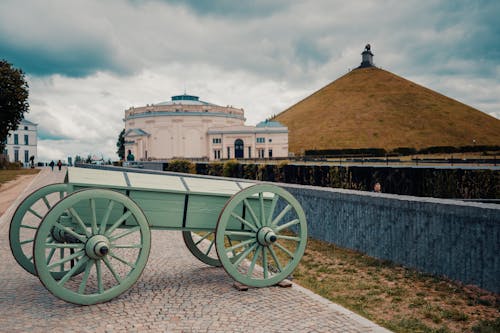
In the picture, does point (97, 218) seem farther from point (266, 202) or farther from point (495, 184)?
point (495, 184)

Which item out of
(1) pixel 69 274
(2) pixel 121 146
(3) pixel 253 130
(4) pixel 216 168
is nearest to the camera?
(1) pixel 69 274

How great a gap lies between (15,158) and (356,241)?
287 ft

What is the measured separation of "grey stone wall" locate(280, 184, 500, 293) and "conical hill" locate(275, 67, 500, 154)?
72745 millimetres

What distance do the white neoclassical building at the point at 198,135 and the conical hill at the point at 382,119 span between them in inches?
438

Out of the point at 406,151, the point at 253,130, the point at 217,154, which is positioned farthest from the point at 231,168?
the point at 406,151

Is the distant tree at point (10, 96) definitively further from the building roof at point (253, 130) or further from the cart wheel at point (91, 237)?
the building roof at point (253, 130)

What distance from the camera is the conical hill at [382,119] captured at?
84369 mm

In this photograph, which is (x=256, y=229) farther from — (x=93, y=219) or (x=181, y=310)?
(x=93, y=219)

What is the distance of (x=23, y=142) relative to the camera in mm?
83500

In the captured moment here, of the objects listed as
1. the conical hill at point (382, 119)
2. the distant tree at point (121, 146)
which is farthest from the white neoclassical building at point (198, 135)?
the conical hill at point (382, 119)

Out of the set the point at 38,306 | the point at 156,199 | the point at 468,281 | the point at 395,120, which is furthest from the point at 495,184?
the point at 395,120

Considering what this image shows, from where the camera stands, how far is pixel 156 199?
5441 millimetres

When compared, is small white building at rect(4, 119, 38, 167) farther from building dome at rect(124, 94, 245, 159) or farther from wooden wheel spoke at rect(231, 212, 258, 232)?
wooden wheel spoke at rect(231, 212, 258, 232)

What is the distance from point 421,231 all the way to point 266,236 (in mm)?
2547
